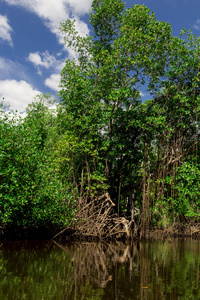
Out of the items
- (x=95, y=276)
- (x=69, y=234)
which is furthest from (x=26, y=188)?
(x=95, y=276)

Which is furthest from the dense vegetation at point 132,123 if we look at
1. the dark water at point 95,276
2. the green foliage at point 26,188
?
the dark water at point 95,276

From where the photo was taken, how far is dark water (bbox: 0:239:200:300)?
3.85m

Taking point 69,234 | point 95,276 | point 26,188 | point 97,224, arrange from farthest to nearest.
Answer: point 69,234 → point 97,224 → point 26,188 → point 95,276

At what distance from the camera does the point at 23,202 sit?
8320mm

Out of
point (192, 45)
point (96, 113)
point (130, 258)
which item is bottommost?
point (130, 258)

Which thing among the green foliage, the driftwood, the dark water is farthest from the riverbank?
the dark water

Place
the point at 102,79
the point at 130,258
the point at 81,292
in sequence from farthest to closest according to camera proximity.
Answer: the point at 102,79
the point at 130,258
the point at 81,292

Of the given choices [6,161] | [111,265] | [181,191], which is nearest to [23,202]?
[6,161]

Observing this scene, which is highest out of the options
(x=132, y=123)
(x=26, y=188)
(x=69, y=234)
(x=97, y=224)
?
(x=132, y=123)

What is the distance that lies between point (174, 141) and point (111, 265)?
7.27 meters

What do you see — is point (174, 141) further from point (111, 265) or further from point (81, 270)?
point (81, 270)

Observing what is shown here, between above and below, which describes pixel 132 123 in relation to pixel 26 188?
above

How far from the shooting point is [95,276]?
4926 millimetres

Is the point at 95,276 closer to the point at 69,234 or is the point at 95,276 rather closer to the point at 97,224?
the point at 97,224
